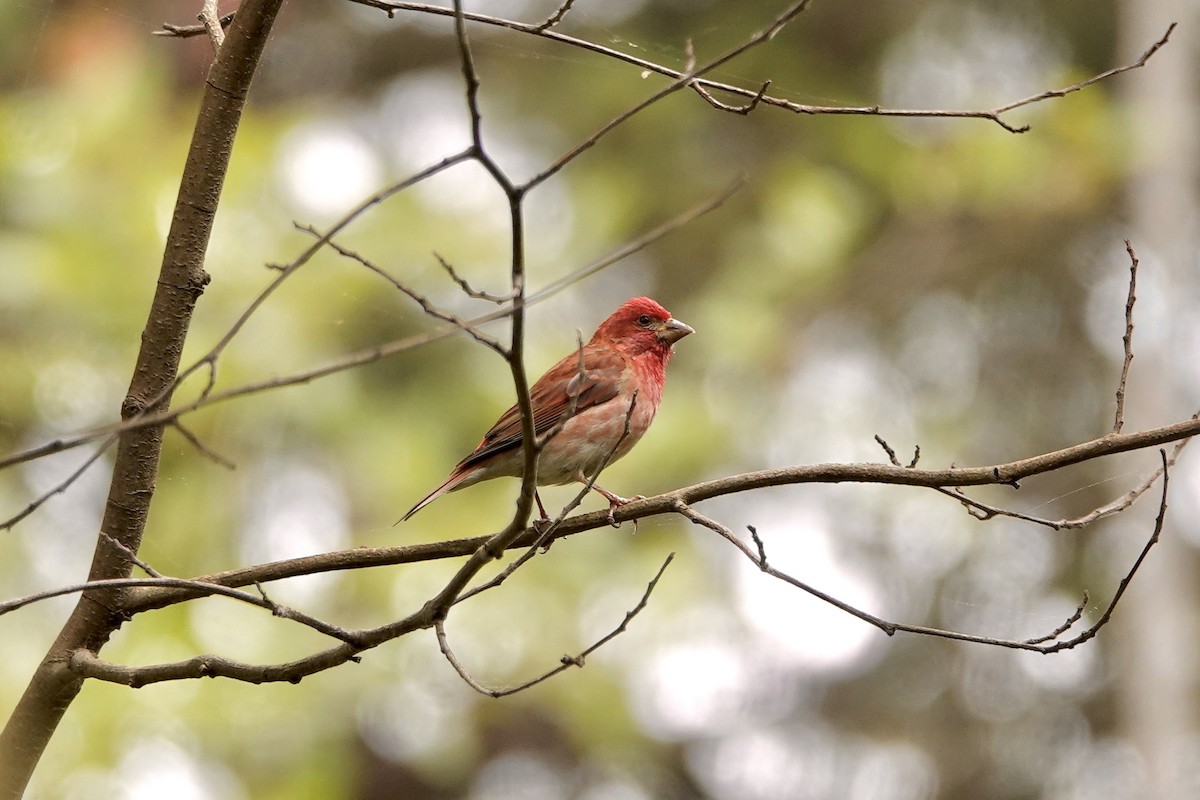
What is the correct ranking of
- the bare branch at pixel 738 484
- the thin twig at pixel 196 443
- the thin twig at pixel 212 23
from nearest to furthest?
the thin twig at pixel 196 443
the bare branch at pixel 738 484
the thin twig at pixel 212 23

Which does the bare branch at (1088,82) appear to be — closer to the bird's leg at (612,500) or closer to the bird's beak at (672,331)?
the bird's leg at (612,500)

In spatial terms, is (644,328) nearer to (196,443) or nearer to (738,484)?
(738,484)

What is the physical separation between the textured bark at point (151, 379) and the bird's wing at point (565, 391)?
1599mm

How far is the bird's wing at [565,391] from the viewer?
4.32 m

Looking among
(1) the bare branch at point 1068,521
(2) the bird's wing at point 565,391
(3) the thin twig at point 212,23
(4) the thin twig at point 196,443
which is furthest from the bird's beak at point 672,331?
(4) the thin twig at point 196,443

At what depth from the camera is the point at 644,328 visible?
4949 mm

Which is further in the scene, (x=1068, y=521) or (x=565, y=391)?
(x=565, y=391)

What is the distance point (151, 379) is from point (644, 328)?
2515mm

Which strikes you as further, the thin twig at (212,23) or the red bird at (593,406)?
the red bird at (593,406)

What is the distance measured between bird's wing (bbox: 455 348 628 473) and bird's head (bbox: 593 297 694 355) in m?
0.19

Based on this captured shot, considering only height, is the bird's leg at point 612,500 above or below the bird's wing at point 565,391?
below

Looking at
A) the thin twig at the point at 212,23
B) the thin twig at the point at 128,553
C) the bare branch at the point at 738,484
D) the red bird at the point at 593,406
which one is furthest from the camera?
the red bird at the point at 593,406

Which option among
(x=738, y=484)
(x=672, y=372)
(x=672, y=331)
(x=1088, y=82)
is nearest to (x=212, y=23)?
(x=738, y=484)

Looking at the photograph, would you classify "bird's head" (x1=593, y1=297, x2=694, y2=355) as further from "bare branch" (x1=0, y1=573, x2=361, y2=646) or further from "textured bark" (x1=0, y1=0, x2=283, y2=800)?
"bare branch" (x1=0, y1=573, x2=361, y2=646)
